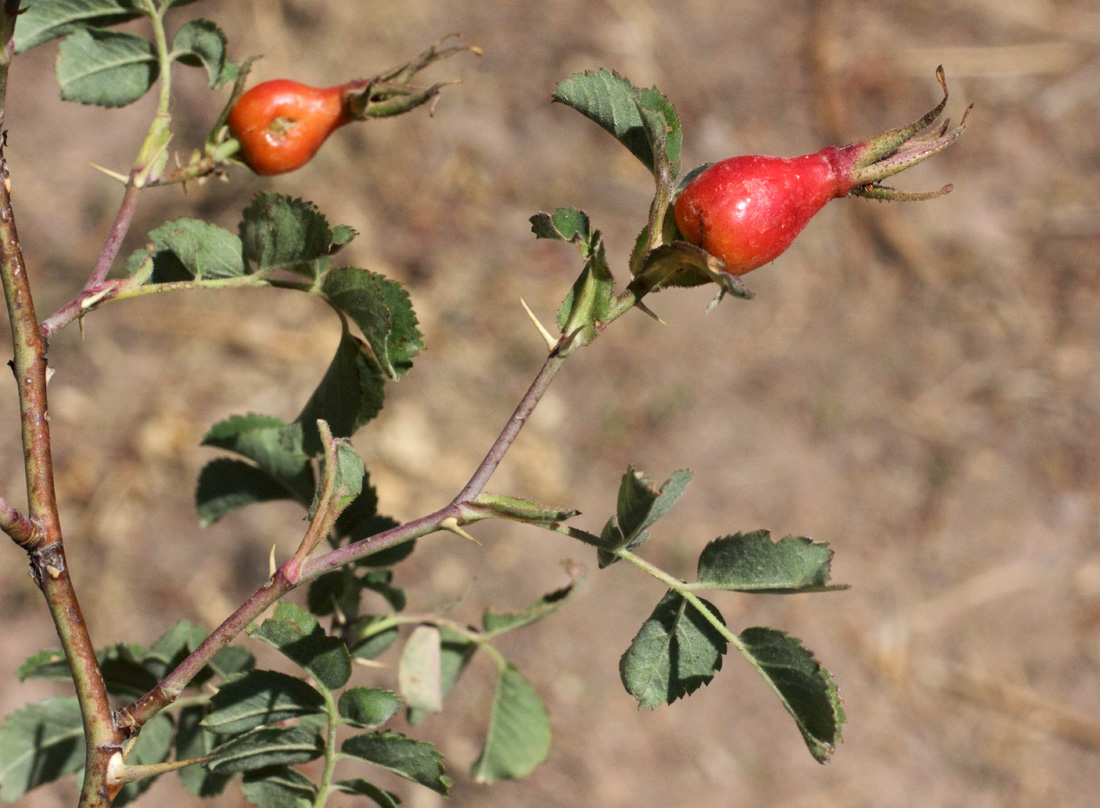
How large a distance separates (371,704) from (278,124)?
0.74 meters

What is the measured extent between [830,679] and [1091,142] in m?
5.15

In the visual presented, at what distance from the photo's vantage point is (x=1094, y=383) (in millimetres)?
4711

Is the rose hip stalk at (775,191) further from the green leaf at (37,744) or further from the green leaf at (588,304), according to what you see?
the green leaf at (37,744)

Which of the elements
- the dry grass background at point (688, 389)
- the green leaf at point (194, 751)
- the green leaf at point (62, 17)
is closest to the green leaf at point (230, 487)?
the green leaf at point (194, 751)

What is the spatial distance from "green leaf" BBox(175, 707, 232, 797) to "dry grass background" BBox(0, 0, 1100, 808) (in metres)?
2.57

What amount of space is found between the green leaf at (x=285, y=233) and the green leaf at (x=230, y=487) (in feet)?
1.38

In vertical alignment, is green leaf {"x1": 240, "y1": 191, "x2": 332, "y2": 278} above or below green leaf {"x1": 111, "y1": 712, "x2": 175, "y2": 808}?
above

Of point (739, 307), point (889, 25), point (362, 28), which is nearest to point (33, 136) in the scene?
point (362, 28)

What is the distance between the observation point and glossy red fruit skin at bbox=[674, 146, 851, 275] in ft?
3.17

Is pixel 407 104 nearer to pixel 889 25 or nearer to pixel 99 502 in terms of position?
pixel 99 502

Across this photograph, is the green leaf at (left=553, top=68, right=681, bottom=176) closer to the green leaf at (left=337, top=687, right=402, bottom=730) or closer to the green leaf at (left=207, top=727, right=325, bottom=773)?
the green leaf at (left=337, top=687, right=402, bottom=730)

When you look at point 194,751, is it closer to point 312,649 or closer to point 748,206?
point 312,649

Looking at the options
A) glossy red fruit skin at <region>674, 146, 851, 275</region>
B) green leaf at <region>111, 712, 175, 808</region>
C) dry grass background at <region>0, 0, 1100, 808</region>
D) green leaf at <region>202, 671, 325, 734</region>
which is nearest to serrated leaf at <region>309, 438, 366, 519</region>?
green leaf at <region>202, 671, 325, 734</region>

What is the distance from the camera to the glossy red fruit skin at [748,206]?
0.97 m
